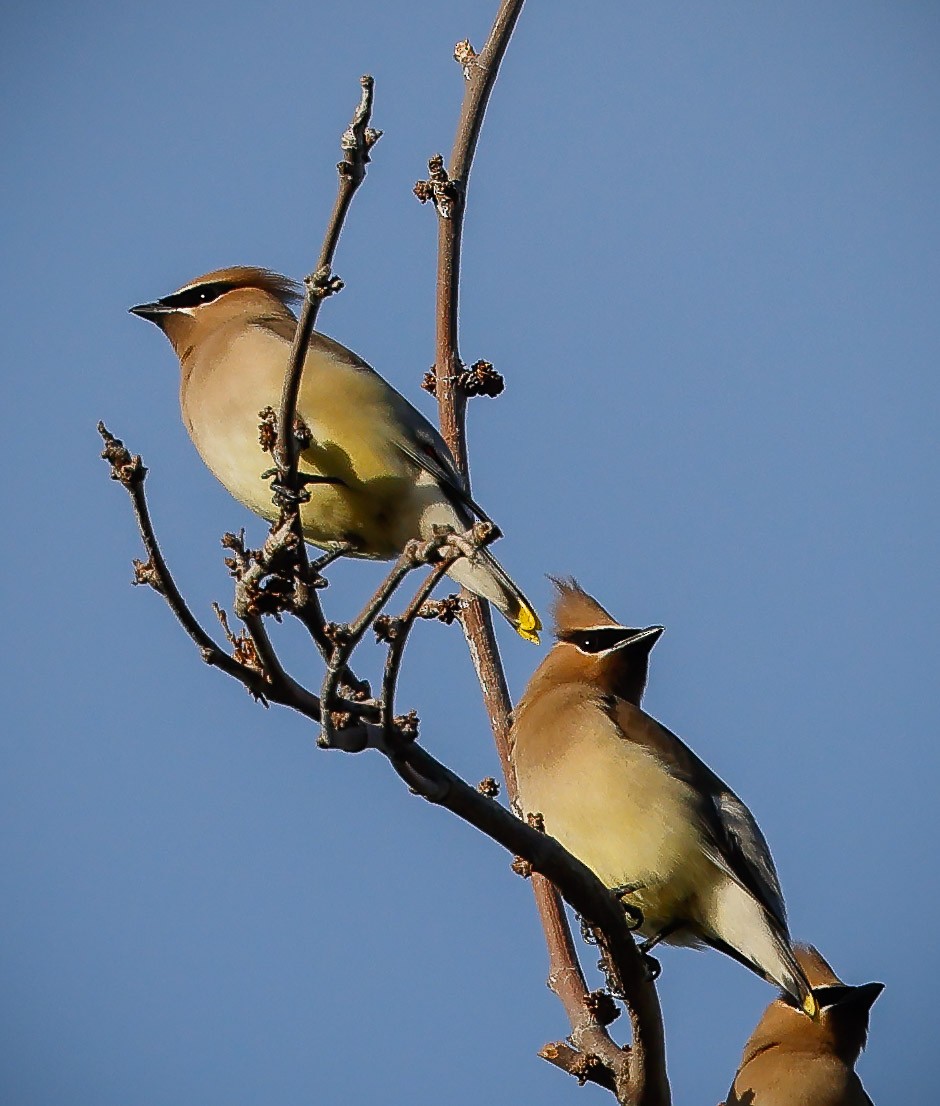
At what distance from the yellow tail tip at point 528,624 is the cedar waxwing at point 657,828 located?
645 millimetres

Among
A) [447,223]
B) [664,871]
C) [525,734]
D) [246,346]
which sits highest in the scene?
[447,223]

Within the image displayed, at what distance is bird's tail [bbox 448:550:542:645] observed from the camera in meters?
4.04

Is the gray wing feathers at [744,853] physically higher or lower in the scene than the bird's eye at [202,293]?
lower

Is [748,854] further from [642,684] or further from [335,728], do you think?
[335,728]

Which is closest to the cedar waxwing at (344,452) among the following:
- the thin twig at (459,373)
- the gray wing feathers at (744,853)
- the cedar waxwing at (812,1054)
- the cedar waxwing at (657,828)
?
the thin twig at (459,373)

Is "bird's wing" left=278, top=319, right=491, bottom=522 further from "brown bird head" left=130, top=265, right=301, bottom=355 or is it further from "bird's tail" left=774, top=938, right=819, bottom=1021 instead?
"bird's tail" left=774, top=938, right=819, bottom=1021

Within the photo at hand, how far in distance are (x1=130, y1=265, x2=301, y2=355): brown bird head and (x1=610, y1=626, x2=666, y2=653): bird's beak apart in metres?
1.46

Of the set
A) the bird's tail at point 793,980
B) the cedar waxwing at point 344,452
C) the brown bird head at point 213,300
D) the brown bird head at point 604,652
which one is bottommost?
the bird's tail at point 793,980

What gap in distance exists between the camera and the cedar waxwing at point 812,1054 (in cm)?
516

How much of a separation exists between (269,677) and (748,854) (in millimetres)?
2370

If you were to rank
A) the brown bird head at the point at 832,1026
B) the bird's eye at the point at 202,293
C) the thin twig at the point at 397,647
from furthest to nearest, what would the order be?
the brown bird head at the point at 832,1026, the bird's eye at the point at 202,293, the thin twig at the point at 397,647

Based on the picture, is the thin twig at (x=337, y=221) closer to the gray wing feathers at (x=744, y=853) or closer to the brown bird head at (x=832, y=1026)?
the gray wing feathers at (x=744, y=853)

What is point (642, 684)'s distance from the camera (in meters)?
5.31

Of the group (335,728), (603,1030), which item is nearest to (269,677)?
(335,728)
